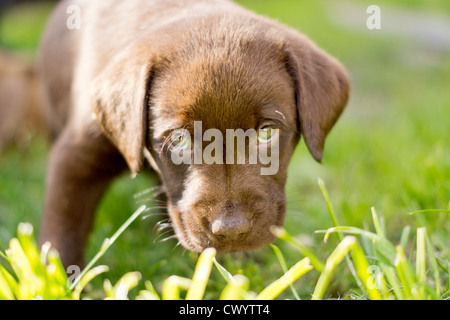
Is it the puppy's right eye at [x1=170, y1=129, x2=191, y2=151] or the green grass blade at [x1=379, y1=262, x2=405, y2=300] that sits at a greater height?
the puppy's right eye at [x1=170, y1=129, x2=191, y2=151]

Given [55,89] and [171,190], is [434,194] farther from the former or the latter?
[55,89]

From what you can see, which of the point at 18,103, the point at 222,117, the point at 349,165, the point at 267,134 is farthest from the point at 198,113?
the point at 18,103

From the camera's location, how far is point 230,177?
7.84 feet

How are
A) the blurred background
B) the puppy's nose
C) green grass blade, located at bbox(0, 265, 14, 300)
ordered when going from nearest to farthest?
green grass blade, located at bbox(0, 265, 14, 300)
the puppy's nose
the blurred background

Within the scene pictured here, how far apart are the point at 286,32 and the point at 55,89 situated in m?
1.85

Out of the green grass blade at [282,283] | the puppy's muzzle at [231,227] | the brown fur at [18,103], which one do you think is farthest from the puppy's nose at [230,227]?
the brown fur at [18,103]

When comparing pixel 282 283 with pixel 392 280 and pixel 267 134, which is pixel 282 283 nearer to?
pixel 392 280

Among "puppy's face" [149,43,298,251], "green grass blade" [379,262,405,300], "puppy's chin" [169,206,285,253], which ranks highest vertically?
"puppy's face" [149,43,298,251]

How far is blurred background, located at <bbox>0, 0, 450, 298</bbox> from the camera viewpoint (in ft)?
10.2

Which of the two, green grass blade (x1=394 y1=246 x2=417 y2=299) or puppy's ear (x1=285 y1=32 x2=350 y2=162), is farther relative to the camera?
puppy's ear (x1=285 y1=32 x2=350 y2=162)

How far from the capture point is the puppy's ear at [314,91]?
2547 mm

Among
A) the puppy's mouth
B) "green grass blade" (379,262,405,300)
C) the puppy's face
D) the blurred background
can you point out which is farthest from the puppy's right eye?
"green grass blade" (379,262,405,300)

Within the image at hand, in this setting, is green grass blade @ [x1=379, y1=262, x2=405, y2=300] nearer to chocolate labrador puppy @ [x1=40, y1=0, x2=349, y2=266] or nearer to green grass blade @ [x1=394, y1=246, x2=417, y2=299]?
green grass blade @ [x1=394, y1=246, x2=417, y2=299]
